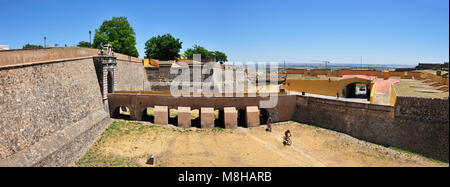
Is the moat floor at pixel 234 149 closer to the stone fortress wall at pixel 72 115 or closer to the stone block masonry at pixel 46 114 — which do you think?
the stone fortress wall at pixel 72 115

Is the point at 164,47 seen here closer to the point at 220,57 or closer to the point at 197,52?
the point at 197,52

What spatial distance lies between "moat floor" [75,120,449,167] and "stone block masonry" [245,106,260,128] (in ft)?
2.05

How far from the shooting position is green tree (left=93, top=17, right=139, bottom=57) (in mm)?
31875

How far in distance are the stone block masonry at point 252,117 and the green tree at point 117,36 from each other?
72.7 feet

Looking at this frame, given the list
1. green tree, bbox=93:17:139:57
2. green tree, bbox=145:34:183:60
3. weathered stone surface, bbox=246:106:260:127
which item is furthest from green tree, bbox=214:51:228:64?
weathered stone surface, bbox=246:106:260:127

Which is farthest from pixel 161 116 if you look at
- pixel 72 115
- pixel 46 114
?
pixel 46 114

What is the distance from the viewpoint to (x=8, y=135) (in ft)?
32.2

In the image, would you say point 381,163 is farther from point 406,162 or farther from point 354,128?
point 354,128

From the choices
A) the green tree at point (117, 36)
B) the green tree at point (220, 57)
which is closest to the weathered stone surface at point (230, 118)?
the green tree at point (117, 36)

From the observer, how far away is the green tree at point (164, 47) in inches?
1673

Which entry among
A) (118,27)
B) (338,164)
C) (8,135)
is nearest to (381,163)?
(338,164)

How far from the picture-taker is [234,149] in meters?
15.1

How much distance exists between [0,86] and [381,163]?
18000mm

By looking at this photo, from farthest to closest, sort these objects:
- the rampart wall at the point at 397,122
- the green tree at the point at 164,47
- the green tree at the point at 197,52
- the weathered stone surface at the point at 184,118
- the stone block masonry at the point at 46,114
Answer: the green tree at the point at 197,52 < the green tree at the point at 164,47 < the weathered stone surface at the point at 184,118 < the rampart wall at the point at 397,122 < the stone block masonry at the point at 46,114
